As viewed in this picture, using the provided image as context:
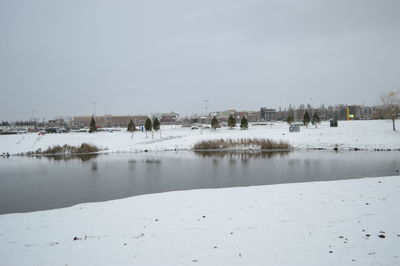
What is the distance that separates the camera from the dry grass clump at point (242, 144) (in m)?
44.9

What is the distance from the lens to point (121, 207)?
1202 cm

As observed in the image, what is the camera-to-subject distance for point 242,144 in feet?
154

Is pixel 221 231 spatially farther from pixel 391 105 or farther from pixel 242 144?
pixel 391 105

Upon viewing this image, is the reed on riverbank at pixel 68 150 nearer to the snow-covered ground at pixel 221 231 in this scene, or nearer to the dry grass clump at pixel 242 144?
the dry grass clump at pixel 242 144

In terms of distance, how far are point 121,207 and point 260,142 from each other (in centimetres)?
3678

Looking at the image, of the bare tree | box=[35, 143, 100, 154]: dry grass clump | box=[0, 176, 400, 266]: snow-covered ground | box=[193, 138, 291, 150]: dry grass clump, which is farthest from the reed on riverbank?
the bare tree

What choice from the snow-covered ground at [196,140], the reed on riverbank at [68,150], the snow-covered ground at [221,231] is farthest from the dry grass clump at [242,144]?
the snow-covered ground at [221,231]

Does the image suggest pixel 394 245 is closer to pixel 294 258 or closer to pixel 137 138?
pixel 294 258

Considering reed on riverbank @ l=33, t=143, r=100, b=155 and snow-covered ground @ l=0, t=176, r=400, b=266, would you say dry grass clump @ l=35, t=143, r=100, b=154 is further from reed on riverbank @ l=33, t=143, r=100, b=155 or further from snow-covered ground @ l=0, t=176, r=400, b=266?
snow-covered ground @ l=0, t=176, r=400, b=266

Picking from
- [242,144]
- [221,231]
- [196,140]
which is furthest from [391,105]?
[221,231]

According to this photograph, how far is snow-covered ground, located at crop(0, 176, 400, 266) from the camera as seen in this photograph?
265 inches

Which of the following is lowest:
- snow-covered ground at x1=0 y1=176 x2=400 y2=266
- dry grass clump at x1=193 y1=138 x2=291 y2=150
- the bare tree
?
dry grass clump at x1=193 y1=138 x2=291 y2=150

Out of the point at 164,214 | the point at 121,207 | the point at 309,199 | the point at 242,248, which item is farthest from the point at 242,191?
the point at 242,248

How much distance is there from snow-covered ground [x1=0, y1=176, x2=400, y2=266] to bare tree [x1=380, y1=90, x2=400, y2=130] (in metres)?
46.8
